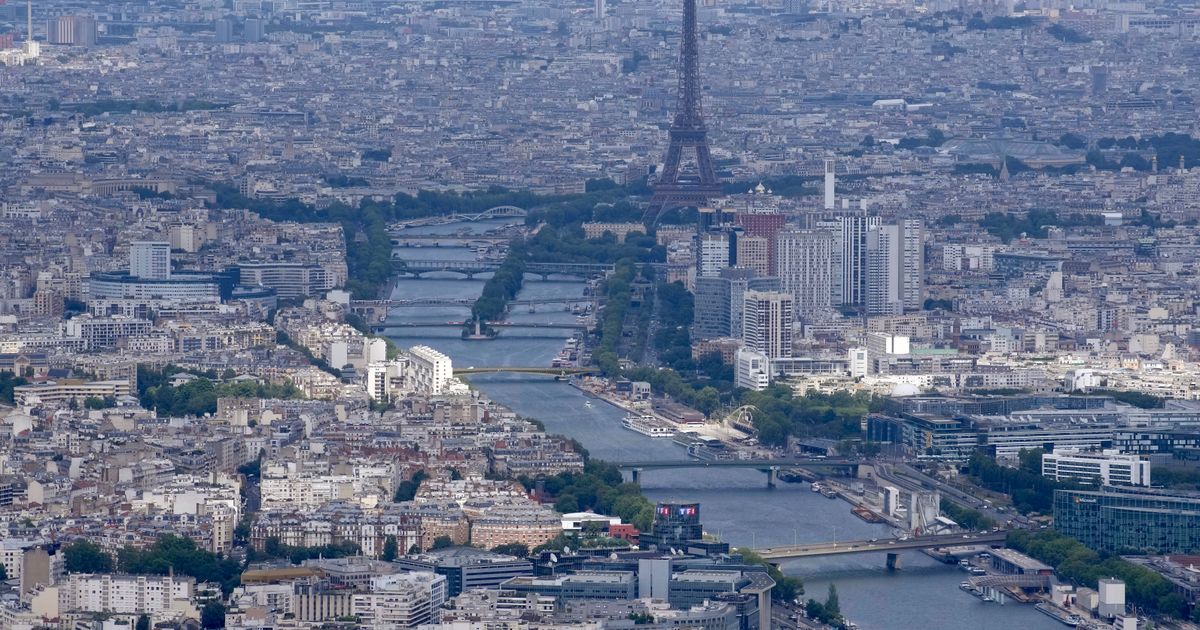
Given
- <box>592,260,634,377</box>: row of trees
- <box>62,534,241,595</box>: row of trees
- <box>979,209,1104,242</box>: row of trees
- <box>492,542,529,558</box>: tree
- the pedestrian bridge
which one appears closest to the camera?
<box>62,534,241,595</box>: row of trees

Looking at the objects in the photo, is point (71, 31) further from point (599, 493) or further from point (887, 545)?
point (887, 545)

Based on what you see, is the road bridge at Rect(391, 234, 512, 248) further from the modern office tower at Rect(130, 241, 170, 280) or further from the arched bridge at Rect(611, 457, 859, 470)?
the arched bridge at Rect(611, 457, 859, 470)

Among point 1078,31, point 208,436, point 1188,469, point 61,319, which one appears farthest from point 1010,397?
point 1078,31

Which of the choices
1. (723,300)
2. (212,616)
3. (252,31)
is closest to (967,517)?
(212,616)

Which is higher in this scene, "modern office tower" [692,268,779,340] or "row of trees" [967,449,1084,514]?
"modern office tower" [692,268,779,340]

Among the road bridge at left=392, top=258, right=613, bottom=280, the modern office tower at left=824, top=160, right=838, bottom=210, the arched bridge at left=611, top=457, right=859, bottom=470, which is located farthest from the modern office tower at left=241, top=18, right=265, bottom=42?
the arched bridge at left=611, top=457, right=859, bottom=470

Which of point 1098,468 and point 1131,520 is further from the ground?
point 1098,468
